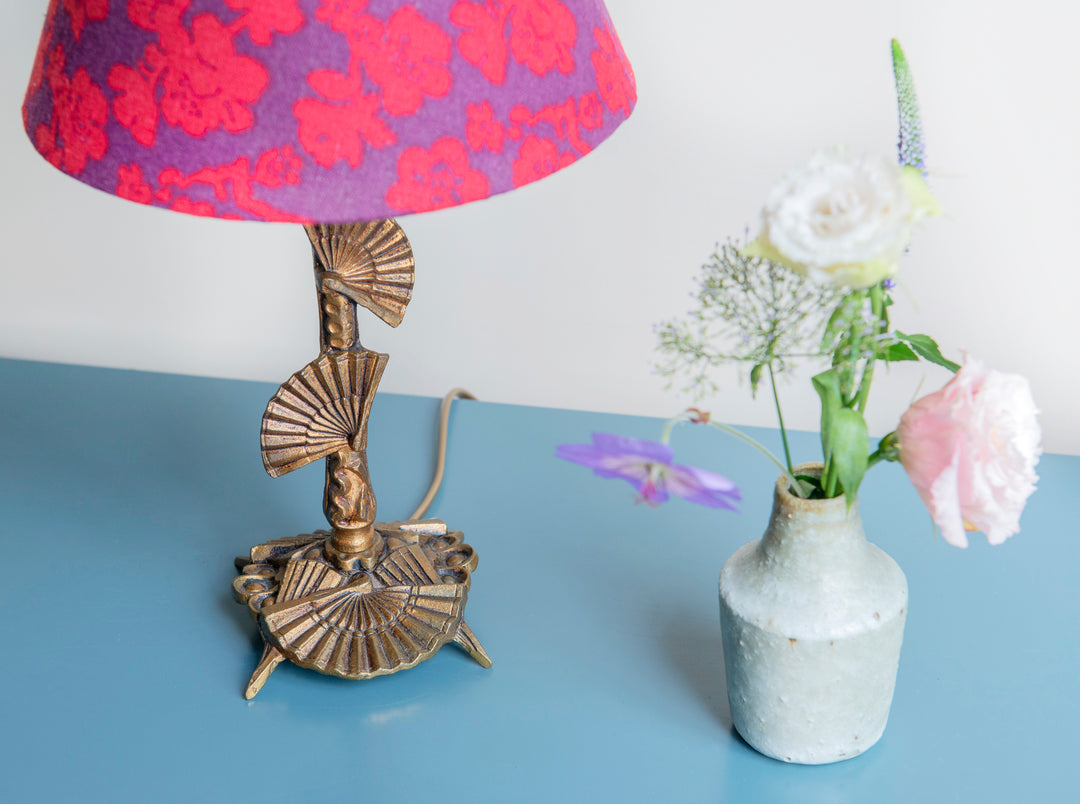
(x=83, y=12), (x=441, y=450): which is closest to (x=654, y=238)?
(x=441, y=450)

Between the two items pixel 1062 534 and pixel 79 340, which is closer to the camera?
pixel 1062 534

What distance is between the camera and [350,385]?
2.36 feet

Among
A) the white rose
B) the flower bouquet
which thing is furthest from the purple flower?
the white rose

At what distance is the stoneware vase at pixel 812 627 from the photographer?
619 mm

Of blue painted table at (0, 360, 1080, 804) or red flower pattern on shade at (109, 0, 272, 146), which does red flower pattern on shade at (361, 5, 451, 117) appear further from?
blue painted table at (0, 360, 1080, 804)

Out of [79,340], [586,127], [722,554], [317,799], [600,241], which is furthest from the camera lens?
[79,340]

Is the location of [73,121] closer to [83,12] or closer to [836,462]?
[83,12]

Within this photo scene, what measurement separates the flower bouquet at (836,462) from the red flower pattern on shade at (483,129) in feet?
0.44

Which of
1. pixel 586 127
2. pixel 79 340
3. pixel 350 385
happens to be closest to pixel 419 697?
pixel 350 385

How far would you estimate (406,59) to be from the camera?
481mm

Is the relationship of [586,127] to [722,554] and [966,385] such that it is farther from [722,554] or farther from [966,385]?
[722,554]

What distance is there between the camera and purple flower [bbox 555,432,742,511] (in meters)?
0.49

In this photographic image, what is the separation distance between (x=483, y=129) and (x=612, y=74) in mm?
118

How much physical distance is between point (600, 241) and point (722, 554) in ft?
1.30
